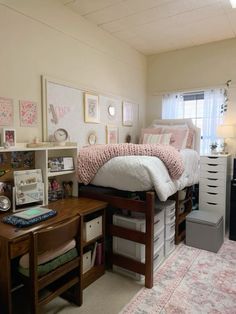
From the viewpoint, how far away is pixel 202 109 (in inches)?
147

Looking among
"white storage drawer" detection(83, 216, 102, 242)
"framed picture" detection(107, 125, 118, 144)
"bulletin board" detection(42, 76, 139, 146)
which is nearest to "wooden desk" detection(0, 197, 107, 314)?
"white storage drawer" detection(83, 216, 102, 242)

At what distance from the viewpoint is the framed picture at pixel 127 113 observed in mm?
3674

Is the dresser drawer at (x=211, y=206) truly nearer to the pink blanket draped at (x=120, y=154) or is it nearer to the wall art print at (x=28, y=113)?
the pink blanket draped at (x=120, y=154)

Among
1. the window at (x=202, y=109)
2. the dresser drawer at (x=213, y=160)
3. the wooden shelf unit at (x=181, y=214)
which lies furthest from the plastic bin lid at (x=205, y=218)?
the window at (x=202, y=109)

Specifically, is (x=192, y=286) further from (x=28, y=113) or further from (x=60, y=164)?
(x=28, y=113)

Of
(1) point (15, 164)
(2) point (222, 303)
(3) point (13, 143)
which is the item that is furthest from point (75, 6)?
(2) point (222, 303)

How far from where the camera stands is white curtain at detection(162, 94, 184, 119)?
3.91 metres

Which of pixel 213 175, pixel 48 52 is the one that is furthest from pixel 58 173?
pixel 213 175

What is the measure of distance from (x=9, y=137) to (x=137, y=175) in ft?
3.69

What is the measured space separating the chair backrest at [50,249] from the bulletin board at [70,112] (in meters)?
1.24

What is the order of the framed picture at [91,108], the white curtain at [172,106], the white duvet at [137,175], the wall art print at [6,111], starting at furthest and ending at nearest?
the white curtain at [172,106] → the framed picture at [91,108] → the wall art print at [6,111] → the white duvet at [137,175]

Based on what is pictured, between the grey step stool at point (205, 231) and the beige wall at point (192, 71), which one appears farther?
the beige wall at point (192, 71)

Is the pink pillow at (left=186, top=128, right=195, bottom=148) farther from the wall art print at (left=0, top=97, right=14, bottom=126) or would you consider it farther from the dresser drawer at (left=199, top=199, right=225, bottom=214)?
the wall art print at (left=0, top=97, right=14, bottom=126)

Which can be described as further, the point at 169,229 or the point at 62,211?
the point at 169,229
